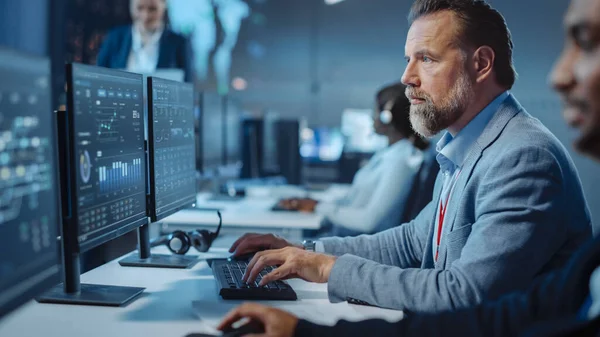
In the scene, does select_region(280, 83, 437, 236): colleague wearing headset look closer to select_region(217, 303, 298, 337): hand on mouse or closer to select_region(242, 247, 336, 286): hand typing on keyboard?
select_region(242, 247, 336, 286): hand typing on keyboard

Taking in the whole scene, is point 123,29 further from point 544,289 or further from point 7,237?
point 544,289

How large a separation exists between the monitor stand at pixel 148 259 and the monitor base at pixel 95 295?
275 millimetres

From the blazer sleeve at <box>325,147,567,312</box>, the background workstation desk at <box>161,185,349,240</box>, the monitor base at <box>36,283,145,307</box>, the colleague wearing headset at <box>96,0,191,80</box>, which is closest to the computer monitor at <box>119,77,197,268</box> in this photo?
the monitor base at <box>36,283,145,307</box>

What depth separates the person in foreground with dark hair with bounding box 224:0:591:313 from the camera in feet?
4.32

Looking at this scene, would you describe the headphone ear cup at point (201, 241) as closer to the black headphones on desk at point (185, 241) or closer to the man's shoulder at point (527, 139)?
Answer: the black headphones on desk at point (185, 241)

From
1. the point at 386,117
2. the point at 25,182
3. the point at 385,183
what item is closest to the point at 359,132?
the point at 386,117

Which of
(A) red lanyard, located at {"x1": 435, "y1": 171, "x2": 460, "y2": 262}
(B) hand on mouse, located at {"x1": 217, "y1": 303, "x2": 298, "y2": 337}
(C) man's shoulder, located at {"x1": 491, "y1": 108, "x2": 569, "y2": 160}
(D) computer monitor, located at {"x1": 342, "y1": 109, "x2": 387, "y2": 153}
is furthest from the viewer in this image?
(D) computer monitor, located at {"x1": 342, "y1": 109, "x2": 387, "y2": 153}

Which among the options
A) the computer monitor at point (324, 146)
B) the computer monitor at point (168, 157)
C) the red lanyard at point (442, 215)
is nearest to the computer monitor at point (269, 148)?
the computer monitor at point (324, 146)

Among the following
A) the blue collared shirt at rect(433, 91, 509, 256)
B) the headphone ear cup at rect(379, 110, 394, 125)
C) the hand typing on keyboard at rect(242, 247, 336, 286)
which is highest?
the headphone ear cup at rect(379, 110, 394, 125)

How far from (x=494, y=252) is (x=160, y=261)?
1.05 m

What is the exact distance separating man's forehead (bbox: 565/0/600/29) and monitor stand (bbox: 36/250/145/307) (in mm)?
1119

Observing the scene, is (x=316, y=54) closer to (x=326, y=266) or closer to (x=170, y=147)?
(x=170, y=147)

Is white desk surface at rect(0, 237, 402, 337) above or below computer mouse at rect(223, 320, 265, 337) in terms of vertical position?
below

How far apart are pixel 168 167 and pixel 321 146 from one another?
430cm
